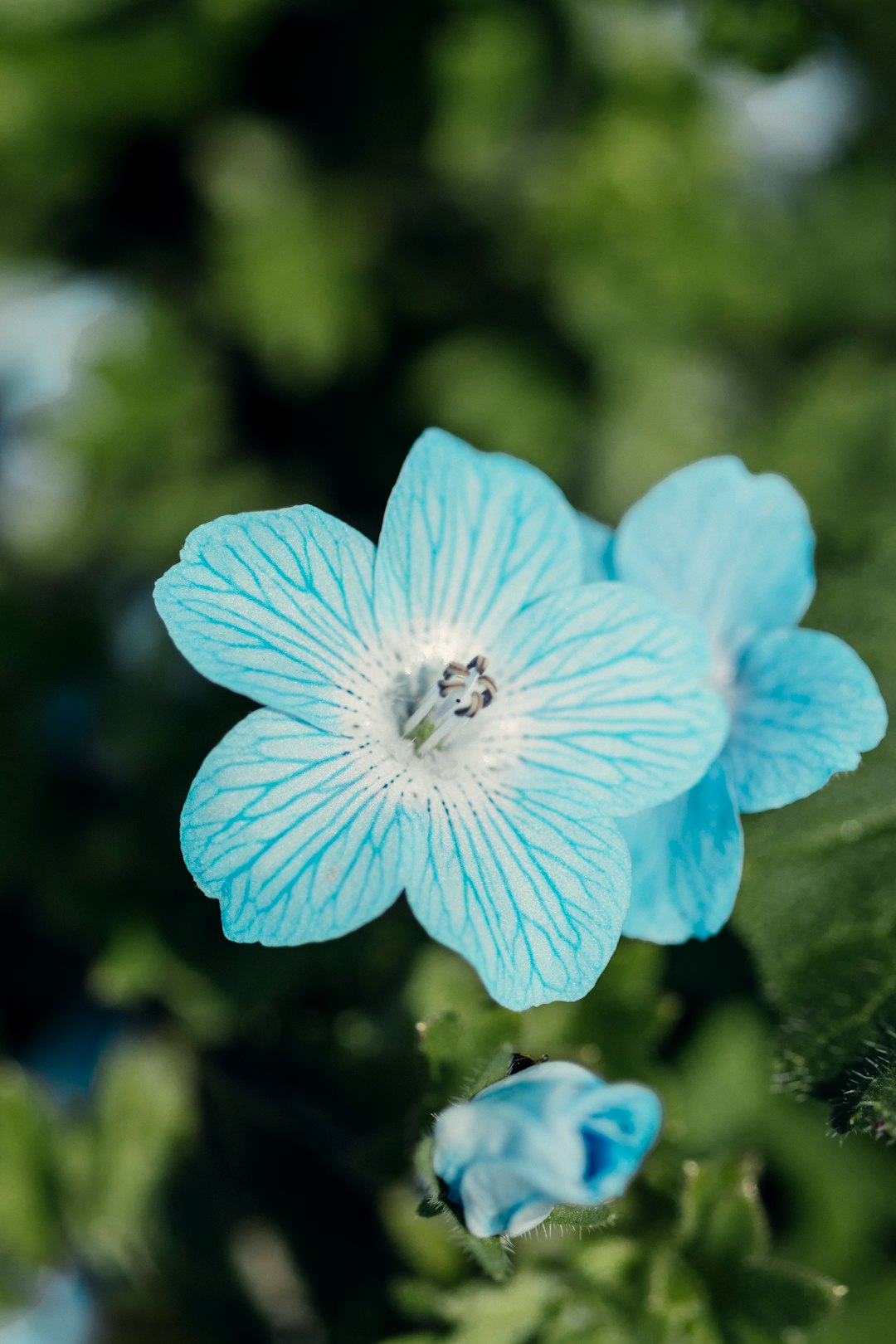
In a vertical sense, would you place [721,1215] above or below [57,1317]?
above

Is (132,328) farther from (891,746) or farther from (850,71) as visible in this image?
(891,746)

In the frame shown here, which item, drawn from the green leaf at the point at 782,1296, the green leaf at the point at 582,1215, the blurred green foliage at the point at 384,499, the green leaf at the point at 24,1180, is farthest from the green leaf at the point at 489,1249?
the green leaf at the point at 24,1180

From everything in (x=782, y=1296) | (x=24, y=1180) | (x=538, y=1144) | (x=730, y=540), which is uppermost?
(x=730, y=540)

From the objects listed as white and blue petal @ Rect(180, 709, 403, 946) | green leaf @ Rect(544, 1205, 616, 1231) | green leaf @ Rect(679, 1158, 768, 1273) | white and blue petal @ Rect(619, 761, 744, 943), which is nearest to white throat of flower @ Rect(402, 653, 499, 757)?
white and blue petal @ Rect(180, 709, 403, 946)

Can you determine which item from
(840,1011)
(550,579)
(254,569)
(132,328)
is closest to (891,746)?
(840,1011)

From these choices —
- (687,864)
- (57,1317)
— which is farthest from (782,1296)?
(57,1317)

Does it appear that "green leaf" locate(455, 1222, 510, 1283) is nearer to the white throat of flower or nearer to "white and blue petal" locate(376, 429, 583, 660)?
the white throat of flower

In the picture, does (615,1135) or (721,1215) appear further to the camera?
(721,1215)

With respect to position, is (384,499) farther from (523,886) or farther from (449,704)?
(523,886)
